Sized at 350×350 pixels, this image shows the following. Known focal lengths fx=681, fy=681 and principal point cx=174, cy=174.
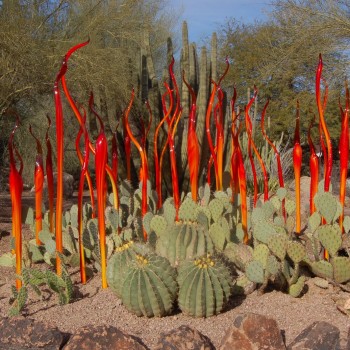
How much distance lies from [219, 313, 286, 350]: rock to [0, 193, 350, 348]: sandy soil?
160 millimetres

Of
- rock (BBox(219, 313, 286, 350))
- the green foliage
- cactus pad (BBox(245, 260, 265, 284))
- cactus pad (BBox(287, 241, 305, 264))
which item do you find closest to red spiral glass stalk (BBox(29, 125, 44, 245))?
the green foliage

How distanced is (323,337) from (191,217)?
1676 millimetres

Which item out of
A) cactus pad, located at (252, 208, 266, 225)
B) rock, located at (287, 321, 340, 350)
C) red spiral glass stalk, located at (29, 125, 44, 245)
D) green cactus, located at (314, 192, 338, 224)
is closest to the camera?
rock, located at (287, 321, 340, 350)

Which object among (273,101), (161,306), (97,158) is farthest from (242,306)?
(273,101)

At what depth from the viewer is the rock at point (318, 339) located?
275cm

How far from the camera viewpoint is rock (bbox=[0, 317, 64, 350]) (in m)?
2.93

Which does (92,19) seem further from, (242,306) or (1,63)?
(242,306)

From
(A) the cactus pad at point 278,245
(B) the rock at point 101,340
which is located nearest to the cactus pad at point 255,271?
(A) the cactus pad at point 278,245

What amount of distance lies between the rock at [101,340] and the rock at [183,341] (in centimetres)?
12

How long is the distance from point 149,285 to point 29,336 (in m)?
0.62

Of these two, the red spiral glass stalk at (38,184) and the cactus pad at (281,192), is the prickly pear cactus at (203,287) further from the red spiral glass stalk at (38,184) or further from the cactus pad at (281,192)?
the cactus pad at (281,192)

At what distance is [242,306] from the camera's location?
3.47 m

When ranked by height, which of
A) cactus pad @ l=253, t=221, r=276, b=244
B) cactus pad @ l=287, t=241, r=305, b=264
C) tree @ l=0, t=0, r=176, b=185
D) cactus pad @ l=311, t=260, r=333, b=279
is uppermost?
tree @ l=0, t=0, r=176, b=185

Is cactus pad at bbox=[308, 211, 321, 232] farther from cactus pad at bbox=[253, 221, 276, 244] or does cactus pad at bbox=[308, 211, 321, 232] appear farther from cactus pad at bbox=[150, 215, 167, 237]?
cactus pad at bbox=[150, 215, 167, 237]
